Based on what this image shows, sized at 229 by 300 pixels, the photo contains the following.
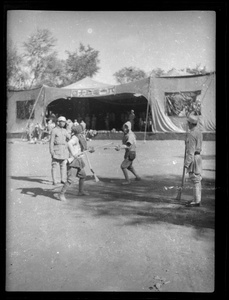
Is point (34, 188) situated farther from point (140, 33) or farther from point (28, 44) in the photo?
point (140, 33)

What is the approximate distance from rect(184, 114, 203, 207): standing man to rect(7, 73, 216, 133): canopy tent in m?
0.10

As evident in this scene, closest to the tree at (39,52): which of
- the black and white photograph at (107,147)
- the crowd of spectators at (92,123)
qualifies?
the black and white photograph at (107,147)

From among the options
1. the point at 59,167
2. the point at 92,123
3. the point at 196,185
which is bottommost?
the point at 196,185

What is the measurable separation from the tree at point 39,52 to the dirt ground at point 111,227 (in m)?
0.76

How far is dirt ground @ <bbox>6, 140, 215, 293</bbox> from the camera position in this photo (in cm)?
265

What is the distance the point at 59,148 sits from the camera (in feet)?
9.78

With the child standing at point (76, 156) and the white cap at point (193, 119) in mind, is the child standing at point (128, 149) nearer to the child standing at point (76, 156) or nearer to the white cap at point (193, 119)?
the child standing at point (76, 156)

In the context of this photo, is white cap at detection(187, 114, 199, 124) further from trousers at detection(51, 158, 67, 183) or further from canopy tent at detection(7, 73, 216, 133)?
trousers at detection(51, 158, 67, 183)

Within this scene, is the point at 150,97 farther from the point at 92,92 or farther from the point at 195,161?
the point at 195,161

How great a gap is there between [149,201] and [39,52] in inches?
74.1

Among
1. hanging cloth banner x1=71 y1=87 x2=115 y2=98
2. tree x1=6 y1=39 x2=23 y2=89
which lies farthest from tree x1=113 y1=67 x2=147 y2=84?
tree x1=6 y1=39 x2=23 y2=89

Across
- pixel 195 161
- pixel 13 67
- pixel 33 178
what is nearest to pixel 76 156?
pixel 33 178
